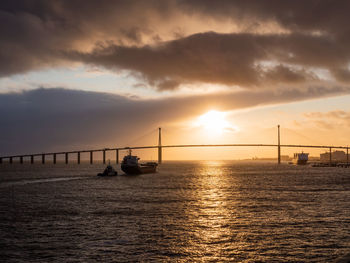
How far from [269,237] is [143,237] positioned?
29.5 ft

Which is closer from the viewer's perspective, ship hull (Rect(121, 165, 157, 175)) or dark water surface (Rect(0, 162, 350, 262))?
dark water surface (Rect(0, 162, 350, 262))

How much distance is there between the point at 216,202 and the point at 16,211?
2389 centimetres

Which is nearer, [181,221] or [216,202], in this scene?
[181,221]

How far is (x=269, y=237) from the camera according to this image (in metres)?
26.3

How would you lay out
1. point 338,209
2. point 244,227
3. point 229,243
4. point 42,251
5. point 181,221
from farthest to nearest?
point 338,209 < point 181,221 < point 244,227 < point 229,243 < point 42,251

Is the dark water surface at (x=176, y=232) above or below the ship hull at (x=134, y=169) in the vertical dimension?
above

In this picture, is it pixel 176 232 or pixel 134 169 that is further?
pixel 134 169

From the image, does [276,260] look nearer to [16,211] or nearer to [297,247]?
[297,247]

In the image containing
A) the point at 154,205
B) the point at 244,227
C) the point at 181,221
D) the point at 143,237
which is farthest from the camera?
the point at 154,205

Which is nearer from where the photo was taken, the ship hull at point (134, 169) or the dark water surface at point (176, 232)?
the dark water surface at point (176, 232)

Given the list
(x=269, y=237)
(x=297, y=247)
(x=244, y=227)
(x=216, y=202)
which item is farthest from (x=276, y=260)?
(x=216, y=202)

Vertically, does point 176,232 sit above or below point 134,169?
above

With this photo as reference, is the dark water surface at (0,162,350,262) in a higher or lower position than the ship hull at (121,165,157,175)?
higher

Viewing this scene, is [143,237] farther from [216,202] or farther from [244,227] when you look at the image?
[216,202]
